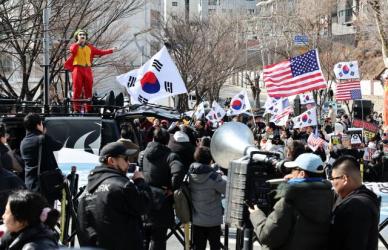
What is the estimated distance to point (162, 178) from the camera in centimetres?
899

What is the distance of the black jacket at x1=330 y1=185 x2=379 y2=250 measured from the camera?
223 inches

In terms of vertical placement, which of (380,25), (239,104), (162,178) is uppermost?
(380,25)

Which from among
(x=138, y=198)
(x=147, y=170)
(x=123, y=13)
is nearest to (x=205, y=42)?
(x=123, y=13)

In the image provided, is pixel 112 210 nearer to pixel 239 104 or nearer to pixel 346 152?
pixel 346 152

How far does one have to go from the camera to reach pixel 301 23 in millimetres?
50156

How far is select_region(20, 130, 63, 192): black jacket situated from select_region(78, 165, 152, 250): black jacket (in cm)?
289

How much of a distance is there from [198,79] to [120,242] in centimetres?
3482

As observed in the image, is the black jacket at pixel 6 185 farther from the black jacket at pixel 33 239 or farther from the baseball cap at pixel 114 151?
the black jacket at pixel 33 239

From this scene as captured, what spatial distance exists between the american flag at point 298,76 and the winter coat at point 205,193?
22.2 feet

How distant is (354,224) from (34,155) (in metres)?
4.63

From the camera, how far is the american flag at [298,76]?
15508 mm

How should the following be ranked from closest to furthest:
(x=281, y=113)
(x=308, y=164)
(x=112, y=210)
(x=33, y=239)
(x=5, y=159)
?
(x=33, y=239) < (x=308, y=164) < (x=112, y=210) < (x=5, y=159) < (x=281, y=113)

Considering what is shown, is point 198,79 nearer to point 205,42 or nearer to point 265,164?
point 205,42

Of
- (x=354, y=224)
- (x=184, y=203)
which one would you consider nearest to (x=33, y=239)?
(x=354, y=224)
